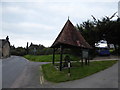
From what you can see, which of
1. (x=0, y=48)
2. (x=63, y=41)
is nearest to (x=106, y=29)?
(x=63, y=41)

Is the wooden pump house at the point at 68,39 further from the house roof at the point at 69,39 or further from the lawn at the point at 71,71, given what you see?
the lawn at the point at 71,71

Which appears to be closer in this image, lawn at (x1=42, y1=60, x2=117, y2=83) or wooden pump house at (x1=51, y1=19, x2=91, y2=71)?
lawn at (x1=42, y1=60, x2=117, y2=83)

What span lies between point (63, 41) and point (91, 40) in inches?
655

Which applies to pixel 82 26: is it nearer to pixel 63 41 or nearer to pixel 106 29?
pixel 106 29

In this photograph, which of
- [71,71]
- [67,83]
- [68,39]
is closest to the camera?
[67,83]

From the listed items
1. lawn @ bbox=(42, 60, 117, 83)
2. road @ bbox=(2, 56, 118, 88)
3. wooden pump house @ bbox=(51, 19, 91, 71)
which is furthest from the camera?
wooden pump house @ bbox=(51, 19, 91, 71)

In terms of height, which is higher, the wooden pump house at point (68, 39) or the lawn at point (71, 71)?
the wooden pump house at point (68, 39)

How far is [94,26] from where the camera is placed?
124 feet

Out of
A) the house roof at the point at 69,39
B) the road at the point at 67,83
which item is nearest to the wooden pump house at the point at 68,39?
the house roof at the point at 69,39

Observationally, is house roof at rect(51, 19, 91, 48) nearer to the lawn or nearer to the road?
the lawn

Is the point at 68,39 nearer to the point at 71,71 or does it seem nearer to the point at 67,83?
the point at 71,71

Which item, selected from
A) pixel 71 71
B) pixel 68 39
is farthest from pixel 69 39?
pixel 71 71

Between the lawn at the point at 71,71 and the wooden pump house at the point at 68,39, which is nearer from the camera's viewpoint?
the lawn at the point at 71,71

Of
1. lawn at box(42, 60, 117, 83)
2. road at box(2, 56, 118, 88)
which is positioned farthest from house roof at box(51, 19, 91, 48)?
road at box(2, 56, 118, 88)
